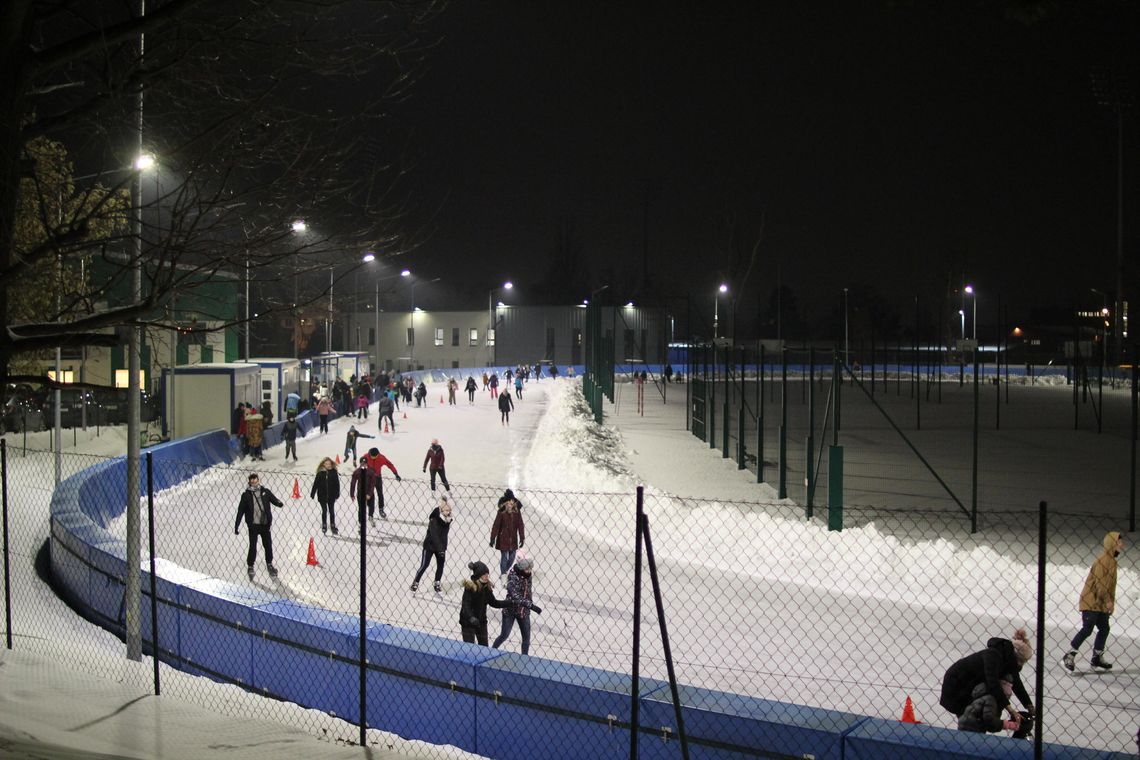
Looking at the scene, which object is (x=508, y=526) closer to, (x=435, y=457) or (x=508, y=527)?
(x=508, y=527)

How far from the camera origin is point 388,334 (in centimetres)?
8725

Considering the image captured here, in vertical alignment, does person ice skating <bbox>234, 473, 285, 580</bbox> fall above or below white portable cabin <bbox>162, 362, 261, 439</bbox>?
below

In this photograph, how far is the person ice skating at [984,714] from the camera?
6.75m

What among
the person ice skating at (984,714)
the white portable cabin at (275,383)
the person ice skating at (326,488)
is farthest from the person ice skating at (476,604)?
the white portable cabin at (275,383)

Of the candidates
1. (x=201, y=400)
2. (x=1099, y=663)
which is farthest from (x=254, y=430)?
(x=1099, y=663)

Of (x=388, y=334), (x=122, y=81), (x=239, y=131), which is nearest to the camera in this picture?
(x=122, y=81)

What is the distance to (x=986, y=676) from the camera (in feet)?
22.7

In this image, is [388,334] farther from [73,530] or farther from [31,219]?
[73,530]

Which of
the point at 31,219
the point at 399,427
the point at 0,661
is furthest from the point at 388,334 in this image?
the point at 0,661

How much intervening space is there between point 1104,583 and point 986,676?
11.9 ft

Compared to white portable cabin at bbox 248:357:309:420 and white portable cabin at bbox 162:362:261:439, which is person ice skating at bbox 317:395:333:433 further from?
white portable cabin at bbox 162:362:261:439

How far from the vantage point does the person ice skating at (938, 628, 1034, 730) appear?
22.7 feet

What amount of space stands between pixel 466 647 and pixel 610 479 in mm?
13021

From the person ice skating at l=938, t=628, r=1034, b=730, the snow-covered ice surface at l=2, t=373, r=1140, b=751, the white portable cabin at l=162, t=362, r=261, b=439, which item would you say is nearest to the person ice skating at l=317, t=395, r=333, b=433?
the white portable cabin at l=162, t=362, r=261, b=439
